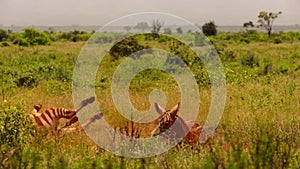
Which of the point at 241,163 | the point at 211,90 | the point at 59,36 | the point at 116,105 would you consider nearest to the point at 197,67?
the point at 211,90

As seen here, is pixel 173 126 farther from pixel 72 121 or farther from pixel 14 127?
pixel 14 127

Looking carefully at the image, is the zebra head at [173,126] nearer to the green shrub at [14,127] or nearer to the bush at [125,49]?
the green shrub at [14,127]

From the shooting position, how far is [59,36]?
1847 inches

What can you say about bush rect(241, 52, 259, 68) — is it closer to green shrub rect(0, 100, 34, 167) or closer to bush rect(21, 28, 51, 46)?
green shrub rect(0, 100, 34, 167)

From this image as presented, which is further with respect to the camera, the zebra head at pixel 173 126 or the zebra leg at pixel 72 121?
the zebra leg at pixel 72 121

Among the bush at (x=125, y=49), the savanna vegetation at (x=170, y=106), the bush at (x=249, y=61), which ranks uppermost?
the bush at (x=125, y=49)

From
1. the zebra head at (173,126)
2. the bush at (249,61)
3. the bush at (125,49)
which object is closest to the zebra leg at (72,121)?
the zebra head at (173,126)

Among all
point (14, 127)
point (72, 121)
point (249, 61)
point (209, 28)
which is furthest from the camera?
point (209, 28)

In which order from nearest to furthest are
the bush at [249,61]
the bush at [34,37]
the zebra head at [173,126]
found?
Answer: the zebra head at [173,126] → the bush at [249,61] → the bush at [34,37]

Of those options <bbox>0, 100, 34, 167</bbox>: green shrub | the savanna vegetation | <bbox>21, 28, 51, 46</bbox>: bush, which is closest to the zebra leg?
the savanna vegetation

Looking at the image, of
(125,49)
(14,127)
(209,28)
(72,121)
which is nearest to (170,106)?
(72,121)

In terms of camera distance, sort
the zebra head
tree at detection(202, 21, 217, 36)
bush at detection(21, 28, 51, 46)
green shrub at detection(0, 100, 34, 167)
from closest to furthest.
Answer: green shrub at detection(0, 100, 34, 167), the zebra head, bush at detection(21, 28, 51, 46), tree at detection(202, 21, 217, 36)

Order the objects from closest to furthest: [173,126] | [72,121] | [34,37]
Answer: [173,126] < [72,121] < [34,37]

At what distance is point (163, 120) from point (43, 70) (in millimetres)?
8320
